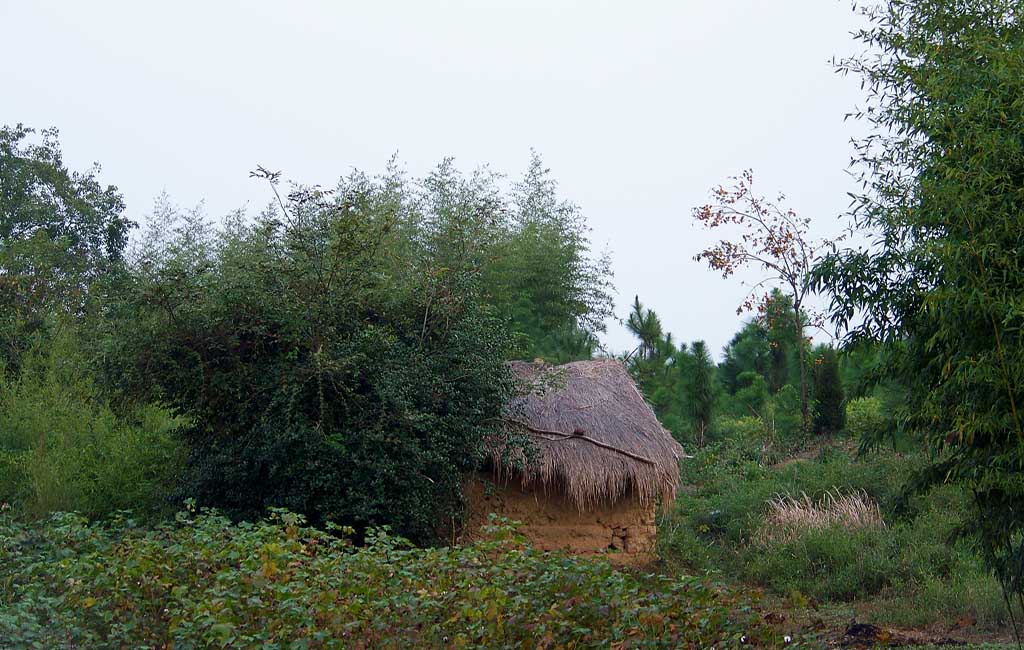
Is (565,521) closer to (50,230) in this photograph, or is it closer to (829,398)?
(829,398)

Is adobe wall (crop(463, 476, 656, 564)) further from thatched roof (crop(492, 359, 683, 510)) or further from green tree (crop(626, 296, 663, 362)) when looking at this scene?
green tree (crop(626, 296, 663, 362))

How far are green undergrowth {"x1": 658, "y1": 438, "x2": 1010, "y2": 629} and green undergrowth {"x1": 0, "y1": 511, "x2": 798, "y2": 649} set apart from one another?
2.28 meters

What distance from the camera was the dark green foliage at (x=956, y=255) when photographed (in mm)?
5711

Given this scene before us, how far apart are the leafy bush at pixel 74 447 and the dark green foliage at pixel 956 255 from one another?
25.2ft

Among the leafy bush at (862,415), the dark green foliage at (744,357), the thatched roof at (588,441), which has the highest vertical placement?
the dark green foliage at (744,357)

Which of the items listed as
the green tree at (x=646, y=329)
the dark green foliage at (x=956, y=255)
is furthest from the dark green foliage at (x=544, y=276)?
the dark green foliage at (x=956, y=255)

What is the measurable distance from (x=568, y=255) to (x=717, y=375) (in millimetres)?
6354

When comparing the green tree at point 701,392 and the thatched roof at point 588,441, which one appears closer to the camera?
the thatched roof at point 588,441

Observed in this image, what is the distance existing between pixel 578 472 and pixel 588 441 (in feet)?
1.62

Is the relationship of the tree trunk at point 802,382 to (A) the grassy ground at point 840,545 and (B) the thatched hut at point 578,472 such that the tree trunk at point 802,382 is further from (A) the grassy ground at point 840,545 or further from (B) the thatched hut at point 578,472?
(B) the thatched hut at point 578,472

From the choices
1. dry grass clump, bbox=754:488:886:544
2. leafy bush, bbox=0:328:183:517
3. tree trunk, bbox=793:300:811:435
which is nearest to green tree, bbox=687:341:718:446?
tree trunk, bbox=793:300:811:435

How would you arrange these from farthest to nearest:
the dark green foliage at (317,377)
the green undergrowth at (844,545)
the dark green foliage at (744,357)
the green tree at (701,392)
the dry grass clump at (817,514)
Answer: the dark green foliage at (744,357) → the green tree at (701,392) → the dry grass clump at (817,514) → the green undergrowth at (844,545) → the dark green foliage at (317,377)

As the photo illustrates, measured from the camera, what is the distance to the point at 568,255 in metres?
20.0

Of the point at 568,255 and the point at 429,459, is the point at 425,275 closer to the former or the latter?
the point at 429,459
